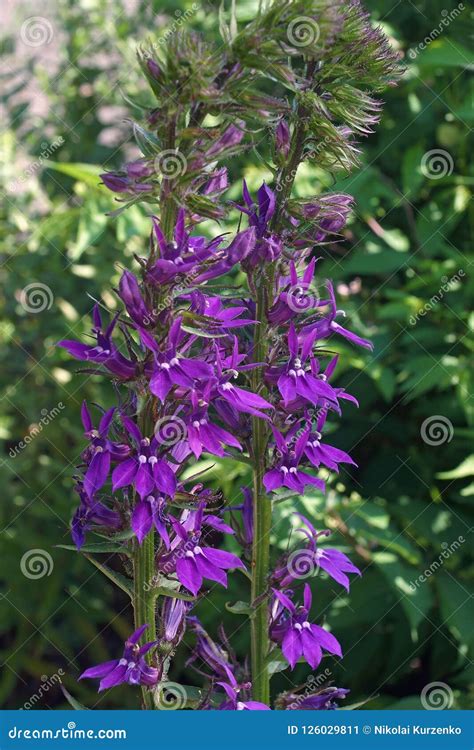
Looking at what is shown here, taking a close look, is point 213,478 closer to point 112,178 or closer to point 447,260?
point 447,260

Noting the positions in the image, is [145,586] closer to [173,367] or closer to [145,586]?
[145,586]

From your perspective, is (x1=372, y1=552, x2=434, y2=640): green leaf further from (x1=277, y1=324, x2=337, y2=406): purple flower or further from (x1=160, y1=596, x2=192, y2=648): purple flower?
(x1=277, y1=324, x2=337, y2=406): purple flower

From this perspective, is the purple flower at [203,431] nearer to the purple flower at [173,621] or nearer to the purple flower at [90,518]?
the purple flower at [90,518]

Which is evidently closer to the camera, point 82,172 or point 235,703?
point 235,703

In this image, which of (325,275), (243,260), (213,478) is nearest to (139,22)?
(325,275)

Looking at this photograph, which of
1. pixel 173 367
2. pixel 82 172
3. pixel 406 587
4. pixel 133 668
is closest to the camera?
pixel 173 367

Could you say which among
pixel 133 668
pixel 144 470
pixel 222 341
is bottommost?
pixel 133 668

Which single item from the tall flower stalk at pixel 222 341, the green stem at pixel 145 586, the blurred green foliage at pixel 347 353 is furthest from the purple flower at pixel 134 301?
the blurred green foliage at pixel 347 353

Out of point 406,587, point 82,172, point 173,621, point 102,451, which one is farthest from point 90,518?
point 82,172
